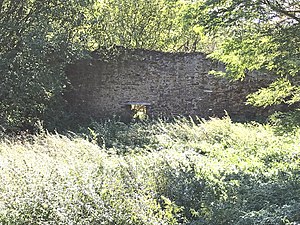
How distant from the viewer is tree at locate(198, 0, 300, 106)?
4.97 m

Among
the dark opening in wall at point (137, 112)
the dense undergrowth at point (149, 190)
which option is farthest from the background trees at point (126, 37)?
the dark opening in wall at point (137, 112)

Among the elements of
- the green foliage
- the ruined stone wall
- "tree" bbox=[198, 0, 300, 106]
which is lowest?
the ruined stone wall

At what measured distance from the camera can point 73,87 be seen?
1280cm

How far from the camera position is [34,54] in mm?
10336

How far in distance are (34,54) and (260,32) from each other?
6.98m

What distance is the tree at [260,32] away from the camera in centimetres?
497

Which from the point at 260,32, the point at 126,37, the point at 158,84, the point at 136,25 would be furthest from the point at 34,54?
the point at 260,32

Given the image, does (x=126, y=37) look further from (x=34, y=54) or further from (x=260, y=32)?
(x=260, y=32)

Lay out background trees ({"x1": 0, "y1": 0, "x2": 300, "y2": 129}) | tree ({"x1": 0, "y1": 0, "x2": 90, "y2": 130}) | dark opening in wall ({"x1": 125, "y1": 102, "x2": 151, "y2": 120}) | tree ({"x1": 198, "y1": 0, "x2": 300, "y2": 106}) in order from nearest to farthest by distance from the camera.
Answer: tree ({"x1": 198, "y1": 0, "x2": 300, "y2": 106}) < background trees ({"x1": 0, "y1": 0, "x2": 300, "y2": 129}) < tree ({"x1": 0, "y1": 0, "x2": 90, "y2": 130}) < dark opening in wall ({"x1": 125, "y1": 102, "x2": 151, "y2": 120})

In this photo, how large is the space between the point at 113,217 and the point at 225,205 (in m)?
1.21

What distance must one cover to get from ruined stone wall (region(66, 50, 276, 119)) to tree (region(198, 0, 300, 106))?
22.4 feet

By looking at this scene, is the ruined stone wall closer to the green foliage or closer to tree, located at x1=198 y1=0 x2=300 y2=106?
the green foliage

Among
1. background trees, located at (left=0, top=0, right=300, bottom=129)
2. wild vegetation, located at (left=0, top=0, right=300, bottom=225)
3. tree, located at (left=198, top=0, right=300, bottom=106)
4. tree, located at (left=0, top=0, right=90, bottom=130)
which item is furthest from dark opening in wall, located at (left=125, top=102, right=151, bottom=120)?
tree, located at (left=198, top=0, right=300, bottom=106)

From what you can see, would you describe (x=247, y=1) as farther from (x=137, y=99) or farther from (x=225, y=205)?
(x=137, y=99)
